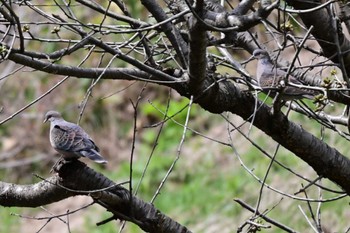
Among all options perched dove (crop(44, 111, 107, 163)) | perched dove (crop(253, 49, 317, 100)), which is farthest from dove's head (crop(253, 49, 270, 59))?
perched dove (crop(44, 111, 107, 163))

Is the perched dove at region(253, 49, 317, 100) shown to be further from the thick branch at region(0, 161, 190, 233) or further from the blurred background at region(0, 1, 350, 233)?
the blurred background at region(0, 1, 350, 233)

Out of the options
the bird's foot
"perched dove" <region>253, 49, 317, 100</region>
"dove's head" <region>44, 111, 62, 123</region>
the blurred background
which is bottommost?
the bird's foot

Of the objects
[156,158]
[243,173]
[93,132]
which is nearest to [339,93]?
[243,173]

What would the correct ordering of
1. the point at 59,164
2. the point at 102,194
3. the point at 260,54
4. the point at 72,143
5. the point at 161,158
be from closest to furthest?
1. the point at 102,194
2. the point at 59,164
3. the point at 72,143
4. the point at 260,54
5. the point at 161,158

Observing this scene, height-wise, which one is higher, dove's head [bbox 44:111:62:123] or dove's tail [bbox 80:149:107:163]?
dove's head [bbox 44:111:62:123]

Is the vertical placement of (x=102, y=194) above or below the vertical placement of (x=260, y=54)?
below

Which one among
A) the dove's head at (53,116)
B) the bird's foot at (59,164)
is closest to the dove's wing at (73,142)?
the bird's foot at (59,164)

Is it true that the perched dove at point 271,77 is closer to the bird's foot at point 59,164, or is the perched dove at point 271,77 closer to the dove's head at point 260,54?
the dove's head at point 260,54

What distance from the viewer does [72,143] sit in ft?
12.2

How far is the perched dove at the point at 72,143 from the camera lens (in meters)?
3.61

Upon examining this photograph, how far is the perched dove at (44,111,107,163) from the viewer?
3610 mm

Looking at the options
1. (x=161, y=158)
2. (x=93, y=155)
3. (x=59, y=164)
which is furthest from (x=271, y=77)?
(x=161, y=158)

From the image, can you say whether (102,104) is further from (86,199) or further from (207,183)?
(207,183)

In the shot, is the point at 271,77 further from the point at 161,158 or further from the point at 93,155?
the point at 161,158
